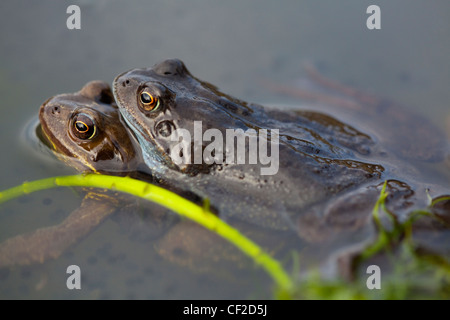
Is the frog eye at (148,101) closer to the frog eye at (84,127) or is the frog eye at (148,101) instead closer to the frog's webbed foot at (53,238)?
the frog eye at (84,127)

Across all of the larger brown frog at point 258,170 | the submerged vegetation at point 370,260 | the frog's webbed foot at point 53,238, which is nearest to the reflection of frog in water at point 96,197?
the frog's webbed foot at point 53,238

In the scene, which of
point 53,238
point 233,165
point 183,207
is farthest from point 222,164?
point 53,238

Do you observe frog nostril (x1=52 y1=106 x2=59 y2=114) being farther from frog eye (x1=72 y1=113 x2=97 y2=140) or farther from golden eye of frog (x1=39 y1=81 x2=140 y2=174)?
frog eye (x1=72 y1=113 x2=97 y2=140)

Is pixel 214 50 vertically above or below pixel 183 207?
above

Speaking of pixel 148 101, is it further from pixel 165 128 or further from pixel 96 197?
pixel 96 197

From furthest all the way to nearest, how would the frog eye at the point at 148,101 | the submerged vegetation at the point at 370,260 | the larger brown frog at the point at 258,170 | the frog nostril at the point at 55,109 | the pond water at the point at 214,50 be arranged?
the pond water at the point at 214,50, the frog nostril at the point at 55,109, the frog eye at the point at 148,101, the larger brown frog at the point at 258,170, the submerged vegetation at the point at 370,260

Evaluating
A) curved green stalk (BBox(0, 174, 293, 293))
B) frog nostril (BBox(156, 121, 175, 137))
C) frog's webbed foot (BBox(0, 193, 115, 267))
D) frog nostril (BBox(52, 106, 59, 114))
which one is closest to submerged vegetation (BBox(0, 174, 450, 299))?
curved green stalk (BBox(0, 174, 293, 293))
